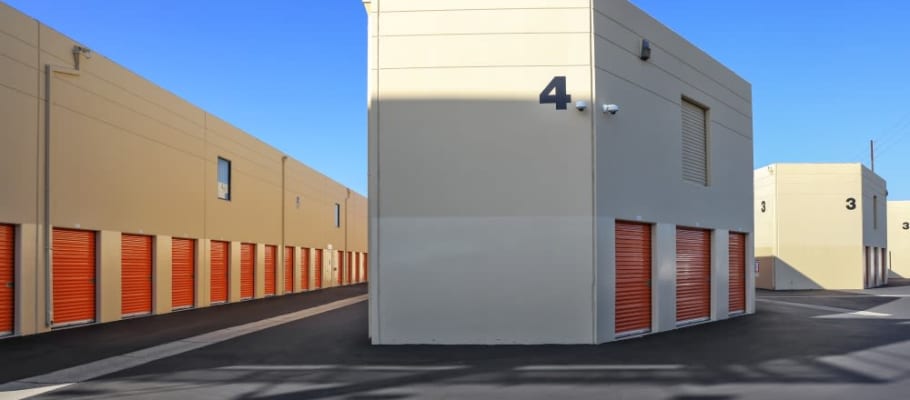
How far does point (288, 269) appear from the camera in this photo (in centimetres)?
3222

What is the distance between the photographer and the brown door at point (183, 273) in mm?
20688

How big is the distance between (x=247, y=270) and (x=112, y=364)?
56.2ft

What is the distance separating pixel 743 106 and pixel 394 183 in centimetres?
1092

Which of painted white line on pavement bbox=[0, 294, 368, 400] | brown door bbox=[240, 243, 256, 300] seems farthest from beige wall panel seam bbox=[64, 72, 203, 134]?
painted white line on pavement bbox=[0, 294, 368, 400]

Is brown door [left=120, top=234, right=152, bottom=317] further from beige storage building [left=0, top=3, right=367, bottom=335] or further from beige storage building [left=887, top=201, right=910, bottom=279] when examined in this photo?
beige storage building [left=887, top=201, right=910, bottom=279]

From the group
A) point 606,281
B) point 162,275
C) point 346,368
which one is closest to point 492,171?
point 606,281

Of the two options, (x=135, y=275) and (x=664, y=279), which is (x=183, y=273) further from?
(x=664, y=279)

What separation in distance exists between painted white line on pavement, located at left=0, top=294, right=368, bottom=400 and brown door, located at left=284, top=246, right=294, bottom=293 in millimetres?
15886

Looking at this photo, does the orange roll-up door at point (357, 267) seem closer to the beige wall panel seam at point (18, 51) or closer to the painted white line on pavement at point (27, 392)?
the beige wall panel seam at point (18, 51)

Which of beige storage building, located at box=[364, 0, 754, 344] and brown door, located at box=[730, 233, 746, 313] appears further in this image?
brown door, located at box=[730, 233, 746, 313]

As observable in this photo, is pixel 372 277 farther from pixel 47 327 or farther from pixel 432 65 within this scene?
pixel 47 327

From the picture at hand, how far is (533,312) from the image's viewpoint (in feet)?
39.5

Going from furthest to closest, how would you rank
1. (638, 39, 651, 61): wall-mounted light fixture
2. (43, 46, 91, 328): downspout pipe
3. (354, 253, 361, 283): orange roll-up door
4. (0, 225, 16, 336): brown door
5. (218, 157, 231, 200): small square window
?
(354, 253, 361, 283): orange roll-up door → (218, 157, 231, 200): small square window → (43, 46, 91, 328): downspout pipe → (638, 39, 651, 61): wall-mounted light fixture → (0, 225, 16, 336): brown door

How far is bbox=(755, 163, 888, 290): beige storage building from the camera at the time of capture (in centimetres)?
3494
